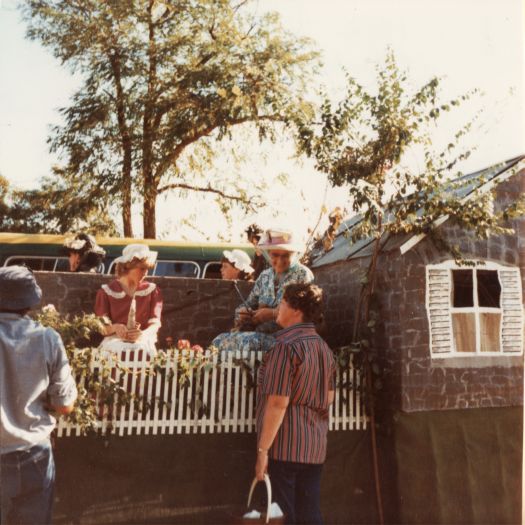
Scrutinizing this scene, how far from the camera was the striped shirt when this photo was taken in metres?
3.49

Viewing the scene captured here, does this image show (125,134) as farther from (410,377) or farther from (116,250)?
(410,377)

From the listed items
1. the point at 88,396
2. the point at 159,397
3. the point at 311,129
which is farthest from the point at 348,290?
the point at 88,396

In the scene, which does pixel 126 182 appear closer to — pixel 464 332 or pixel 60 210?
pixel 60 210

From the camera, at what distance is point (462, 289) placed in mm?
5859

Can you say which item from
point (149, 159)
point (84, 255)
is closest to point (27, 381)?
point (84, 255)

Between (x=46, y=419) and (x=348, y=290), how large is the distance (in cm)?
422

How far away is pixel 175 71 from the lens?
7559mm

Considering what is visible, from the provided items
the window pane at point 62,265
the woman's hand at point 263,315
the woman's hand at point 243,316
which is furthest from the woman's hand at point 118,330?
the window pane at point 62,265

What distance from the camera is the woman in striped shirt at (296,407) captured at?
3.46m

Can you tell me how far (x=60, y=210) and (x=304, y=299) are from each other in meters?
6.88

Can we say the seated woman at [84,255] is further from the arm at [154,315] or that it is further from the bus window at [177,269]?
the bus window at [177,269]

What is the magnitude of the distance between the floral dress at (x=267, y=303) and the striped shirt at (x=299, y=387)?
1.27m

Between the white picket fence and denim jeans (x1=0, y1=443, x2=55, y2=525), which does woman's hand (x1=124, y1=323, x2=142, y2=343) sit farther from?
denim jeans (x1=0, y1=443, x2=55, y2=525)

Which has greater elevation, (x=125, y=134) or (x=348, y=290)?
(x=125, y=134)
